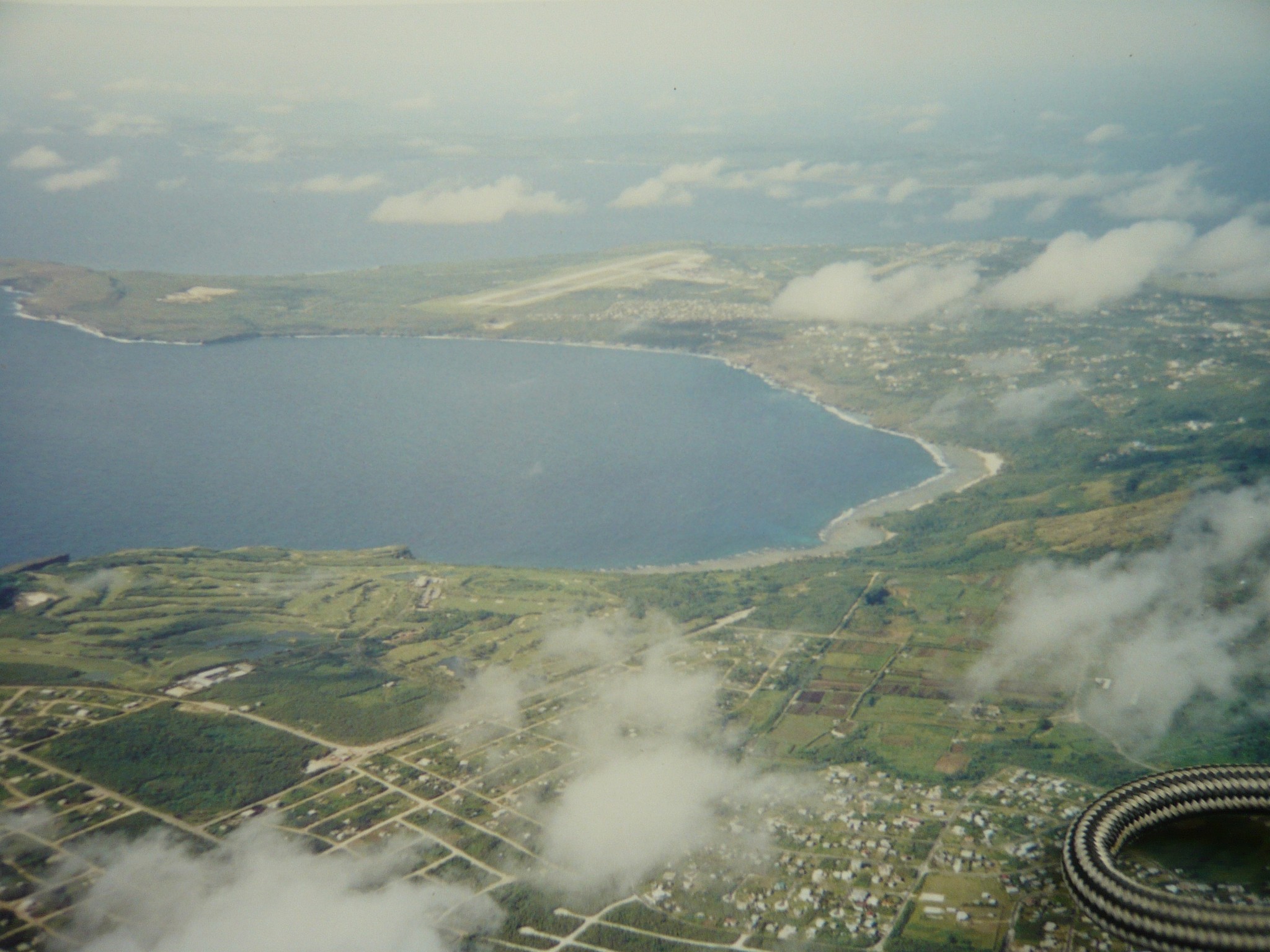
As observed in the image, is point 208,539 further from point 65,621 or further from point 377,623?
point 377,623

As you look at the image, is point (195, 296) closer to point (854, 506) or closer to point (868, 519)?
point (854, 506)

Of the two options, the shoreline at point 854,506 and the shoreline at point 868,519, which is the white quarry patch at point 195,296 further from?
the shoreline at point 868,519

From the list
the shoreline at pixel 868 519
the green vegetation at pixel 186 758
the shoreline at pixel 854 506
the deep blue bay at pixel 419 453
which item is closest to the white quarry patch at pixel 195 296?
the shoreline at pixel 854 506

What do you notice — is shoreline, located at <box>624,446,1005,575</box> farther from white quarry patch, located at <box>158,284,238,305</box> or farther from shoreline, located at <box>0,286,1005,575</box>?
white quarry patch, located at <box>158,284,238,305</box>

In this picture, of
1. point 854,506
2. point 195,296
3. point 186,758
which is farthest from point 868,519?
point 195,296

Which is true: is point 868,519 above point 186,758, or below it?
below
